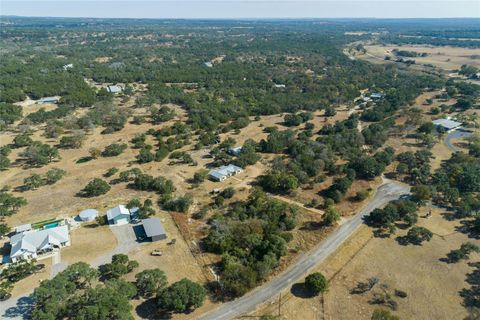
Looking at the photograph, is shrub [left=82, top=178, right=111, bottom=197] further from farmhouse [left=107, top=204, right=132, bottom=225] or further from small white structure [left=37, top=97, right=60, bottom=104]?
small white structure [left=37, top=97, right=60, bottom=104]

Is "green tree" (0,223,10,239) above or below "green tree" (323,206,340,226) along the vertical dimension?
below

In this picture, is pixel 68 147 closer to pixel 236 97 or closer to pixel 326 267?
pixel 236 97

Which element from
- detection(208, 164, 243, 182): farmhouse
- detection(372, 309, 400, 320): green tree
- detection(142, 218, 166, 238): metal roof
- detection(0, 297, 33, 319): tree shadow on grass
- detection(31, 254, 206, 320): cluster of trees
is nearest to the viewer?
detection(31, 254, 206, 320): cluster of trees

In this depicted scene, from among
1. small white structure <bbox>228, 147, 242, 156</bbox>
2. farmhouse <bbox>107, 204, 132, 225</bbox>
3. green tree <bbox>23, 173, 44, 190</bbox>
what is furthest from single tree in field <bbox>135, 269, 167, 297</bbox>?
small white structure <bbox>228, 147, 242, 156</bbox>

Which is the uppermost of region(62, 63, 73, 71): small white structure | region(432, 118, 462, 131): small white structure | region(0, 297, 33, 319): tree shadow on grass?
region(62, 63, 73, 71): small white structure

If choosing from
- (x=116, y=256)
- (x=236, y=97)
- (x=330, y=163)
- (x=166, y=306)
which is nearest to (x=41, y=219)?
(x=116, y=256)

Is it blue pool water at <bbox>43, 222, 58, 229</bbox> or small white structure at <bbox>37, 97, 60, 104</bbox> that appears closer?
blue pool water at <bbox>43, 222, 58, 229</bbox>
